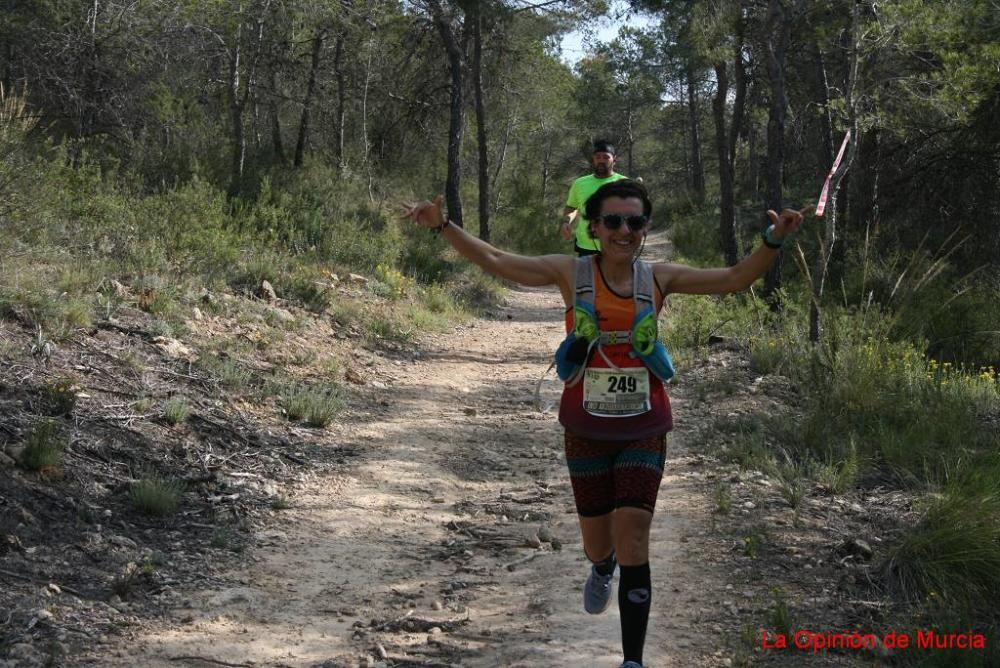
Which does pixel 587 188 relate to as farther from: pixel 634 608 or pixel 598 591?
pixel 634 608

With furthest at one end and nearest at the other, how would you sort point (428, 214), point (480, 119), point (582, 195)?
point (480, 119) < point (582, 195) < point (428, 214)

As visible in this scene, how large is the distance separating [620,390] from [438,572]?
1.98 metres

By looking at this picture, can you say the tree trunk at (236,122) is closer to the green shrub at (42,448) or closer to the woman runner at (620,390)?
the green shrub at (42,448)

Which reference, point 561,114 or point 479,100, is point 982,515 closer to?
point 479,100

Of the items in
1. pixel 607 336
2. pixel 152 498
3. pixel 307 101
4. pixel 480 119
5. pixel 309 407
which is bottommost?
pixel 152 498

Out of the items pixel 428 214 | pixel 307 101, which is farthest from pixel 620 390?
pixel 307 101

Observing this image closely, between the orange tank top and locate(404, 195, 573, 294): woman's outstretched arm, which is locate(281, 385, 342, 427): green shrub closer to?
locate(404, 195, 573, 294): woman's outstretched arm

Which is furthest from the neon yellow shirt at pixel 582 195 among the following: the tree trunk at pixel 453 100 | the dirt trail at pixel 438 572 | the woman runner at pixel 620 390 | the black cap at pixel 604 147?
the tree trunk at pixel 453 100

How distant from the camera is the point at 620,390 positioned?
3.58 metres

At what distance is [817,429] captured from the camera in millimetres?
6805

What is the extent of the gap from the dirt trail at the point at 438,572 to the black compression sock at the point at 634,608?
38cm

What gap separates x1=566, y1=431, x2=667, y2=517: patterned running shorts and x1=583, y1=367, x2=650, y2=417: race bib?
0.13 metres

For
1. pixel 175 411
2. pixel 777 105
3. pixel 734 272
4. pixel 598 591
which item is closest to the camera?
pixel 734 272

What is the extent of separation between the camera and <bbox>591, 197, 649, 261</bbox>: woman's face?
3.68 m
